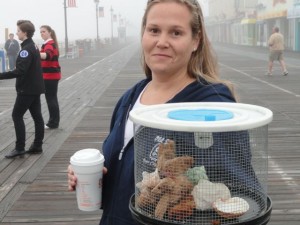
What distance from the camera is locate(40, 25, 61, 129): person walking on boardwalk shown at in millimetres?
7703

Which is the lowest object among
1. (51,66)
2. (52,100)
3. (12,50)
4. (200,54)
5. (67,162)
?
(67,162)

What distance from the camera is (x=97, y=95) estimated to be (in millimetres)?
12953

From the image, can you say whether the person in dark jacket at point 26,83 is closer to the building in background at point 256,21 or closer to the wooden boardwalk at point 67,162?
the wooden boardwalk at point 67,162

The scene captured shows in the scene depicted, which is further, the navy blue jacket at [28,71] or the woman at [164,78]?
the navy blue jacket at [28,71]

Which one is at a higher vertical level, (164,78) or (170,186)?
(164,78)

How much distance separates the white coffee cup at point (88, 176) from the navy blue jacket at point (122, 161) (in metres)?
0.09

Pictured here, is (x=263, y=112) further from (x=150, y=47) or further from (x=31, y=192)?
(x=31, y=192)

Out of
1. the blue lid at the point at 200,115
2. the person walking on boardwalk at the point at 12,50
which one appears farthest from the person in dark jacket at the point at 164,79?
the person walking on boardwalk at the point at 12,50

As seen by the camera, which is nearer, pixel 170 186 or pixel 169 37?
pixel 170 186

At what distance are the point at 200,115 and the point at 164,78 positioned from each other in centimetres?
37

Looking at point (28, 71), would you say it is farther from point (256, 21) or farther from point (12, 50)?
point (256, 21)

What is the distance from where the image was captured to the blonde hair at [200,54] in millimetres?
1768

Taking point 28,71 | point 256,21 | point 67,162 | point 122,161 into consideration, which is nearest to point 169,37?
point 122,161

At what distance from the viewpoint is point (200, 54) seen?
1871mm
